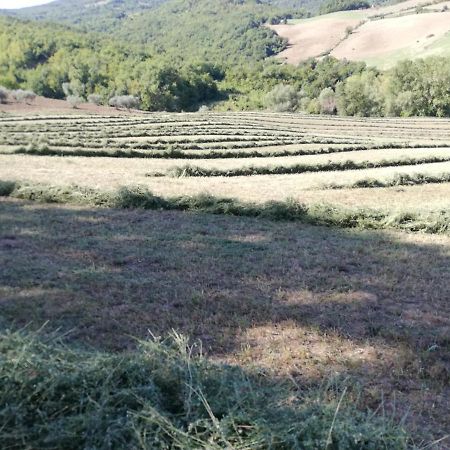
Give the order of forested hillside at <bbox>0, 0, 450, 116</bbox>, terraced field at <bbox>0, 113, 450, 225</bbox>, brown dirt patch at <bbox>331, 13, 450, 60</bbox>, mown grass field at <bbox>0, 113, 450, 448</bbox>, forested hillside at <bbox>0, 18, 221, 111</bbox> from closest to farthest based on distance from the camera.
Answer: mown grass field at <bbox>0, 113, 450, 448</bbox>, terraced field at <bbox>0, 113, 450, 225</bbox>, forested hillside at <bbox>0, 0, 450, 116</bbox>, forested hillside at <bbox>0, 18, 221, 111</bbox>, brown dirt patch at <bbox>331, 13, 450, 60</bbox>

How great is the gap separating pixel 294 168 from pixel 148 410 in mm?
25045

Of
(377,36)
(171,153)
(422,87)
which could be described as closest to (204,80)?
(377,36)

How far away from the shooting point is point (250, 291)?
28.6 feet

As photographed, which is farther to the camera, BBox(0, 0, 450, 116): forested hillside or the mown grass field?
BBox(0, 0, 450, 116): forested hillside

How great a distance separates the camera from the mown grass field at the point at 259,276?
6.35 meters

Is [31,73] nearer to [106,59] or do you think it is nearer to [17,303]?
[106,59]

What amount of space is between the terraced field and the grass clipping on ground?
12.4 m

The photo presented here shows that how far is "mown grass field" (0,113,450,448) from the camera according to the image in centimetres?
635

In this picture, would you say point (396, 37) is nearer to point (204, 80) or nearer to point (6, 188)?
point (204, 80)

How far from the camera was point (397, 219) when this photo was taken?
47.8ft

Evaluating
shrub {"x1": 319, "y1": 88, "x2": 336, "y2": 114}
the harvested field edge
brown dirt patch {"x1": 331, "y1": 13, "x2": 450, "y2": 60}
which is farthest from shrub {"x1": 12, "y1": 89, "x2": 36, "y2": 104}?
brown dirt patch {"x1": 331, "y1": 13, "x2": 450, "y2": 60}

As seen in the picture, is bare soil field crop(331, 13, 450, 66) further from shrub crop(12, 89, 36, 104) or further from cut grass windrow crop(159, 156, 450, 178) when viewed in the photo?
cut grass windrow crop(159, 156, 450, 178)

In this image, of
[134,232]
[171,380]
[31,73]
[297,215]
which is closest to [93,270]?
[134,232]

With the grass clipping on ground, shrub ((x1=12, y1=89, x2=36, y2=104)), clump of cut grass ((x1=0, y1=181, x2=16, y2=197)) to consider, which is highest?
shrub ((x1=12, y1=89, x2=36, y2=104))
